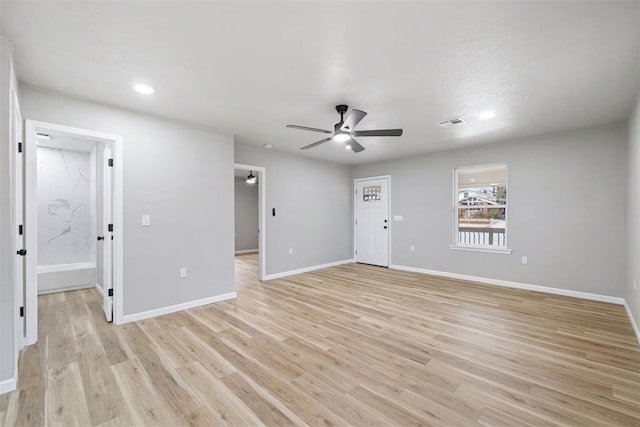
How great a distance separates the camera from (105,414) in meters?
1.79

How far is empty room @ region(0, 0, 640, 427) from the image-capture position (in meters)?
1.84

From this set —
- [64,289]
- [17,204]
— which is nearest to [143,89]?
[17,204]

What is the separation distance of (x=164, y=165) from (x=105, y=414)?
8.90 ft

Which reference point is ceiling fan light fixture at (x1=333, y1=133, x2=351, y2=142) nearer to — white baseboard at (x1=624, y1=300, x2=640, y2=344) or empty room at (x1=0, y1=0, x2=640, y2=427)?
empty room at (x1=0, y1=0, x2=640, y2=427)

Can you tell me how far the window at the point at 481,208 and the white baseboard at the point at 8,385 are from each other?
6024 millimetres

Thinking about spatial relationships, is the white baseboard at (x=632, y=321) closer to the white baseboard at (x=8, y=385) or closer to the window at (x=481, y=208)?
the window at (x=481, y=208)

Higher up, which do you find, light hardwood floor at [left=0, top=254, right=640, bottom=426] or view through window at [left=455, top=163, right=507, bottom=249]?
view through window at [left=455, top=163, right=507, bottom=249]

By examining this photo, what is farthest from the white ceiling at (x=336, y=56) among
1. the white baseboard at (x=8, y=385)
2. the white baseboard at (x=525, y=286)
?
the white baseboard at (x=525, y=286)

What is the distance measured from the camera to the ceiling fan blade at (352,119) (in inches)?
109

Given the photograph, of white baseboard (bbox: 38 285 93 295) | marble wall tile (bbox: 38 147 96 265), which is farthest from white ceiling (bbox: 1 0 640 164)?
white baseboard (bbox: 38 285 93 295)

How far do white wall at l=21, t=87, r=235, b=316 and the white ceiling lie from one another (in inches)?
9.6

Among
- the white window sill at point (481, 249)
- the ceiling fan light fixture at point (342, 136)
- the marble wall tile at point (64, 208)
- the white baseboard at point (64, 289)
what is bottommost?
the white baseboard at point (64, 289)

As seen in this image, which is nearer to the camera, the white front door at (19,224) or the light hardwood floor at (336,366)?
the light hardwood floor at (336,366)

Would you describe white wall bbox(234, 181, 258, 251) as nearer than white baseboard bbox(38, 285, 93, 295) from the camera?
No
